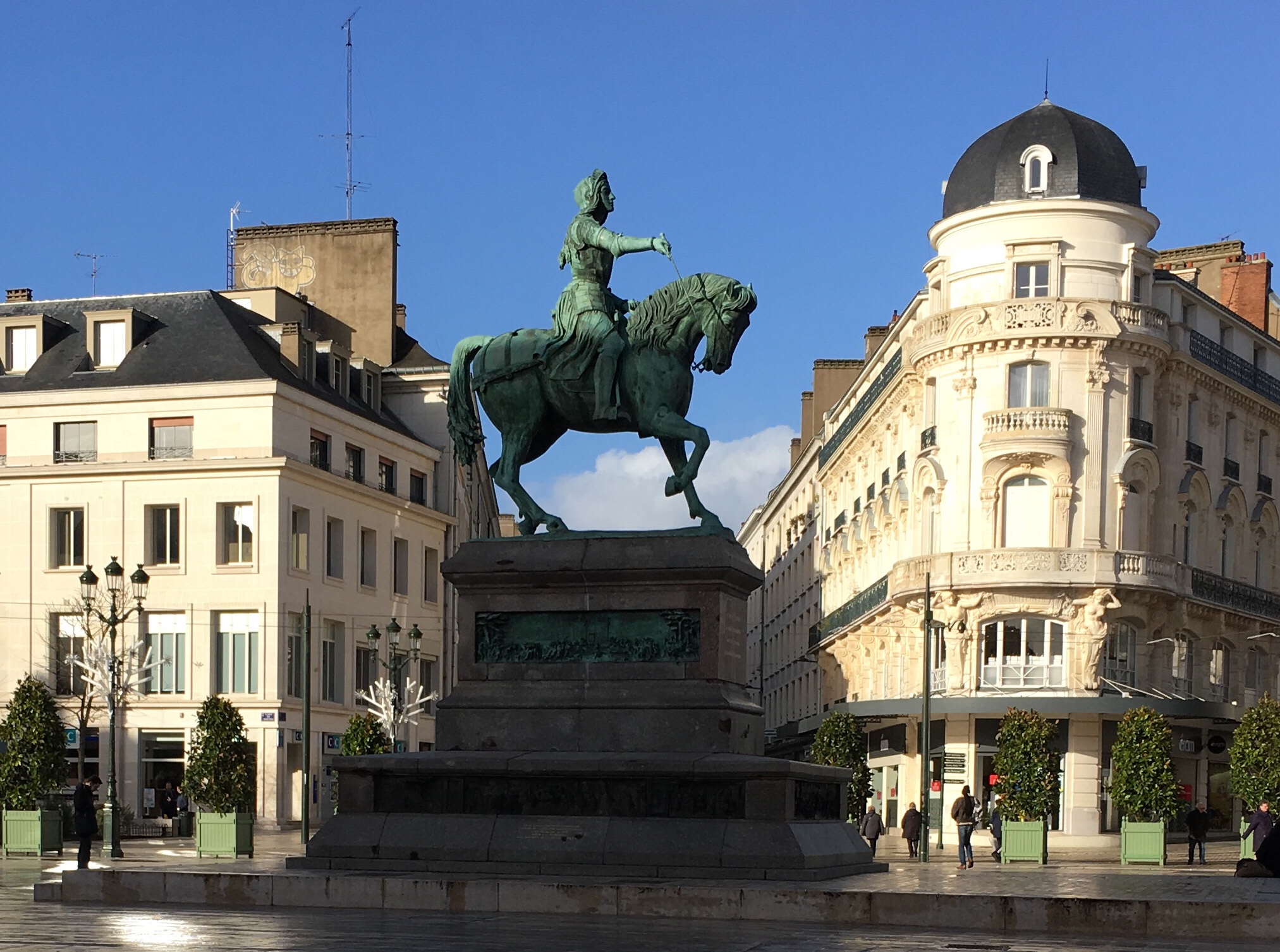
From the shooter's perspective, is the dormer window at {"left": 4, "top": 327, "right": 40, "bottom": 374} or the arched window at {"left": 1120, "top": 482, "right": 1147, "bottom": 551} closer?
the arched window at {"left": 1120, "top": 482, "right": 1147, "bottom": 551}

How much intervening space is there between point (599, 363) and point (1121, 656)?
39821 millimetres

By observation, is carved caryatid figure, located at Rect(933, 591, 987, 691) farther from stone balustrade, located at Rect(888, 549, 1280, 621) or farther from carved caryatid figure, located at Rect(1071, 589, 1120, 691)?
carved caryatid figure, located at Rect(1071, 589, 1120, 691)

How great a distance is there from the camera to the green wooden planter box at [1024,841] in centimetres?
3856

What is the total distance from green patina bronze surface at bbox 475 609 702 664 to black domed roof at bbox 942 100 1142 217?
131 feet

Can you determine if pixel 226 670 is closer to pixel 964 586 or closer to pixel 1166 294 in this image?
pixel 964 586

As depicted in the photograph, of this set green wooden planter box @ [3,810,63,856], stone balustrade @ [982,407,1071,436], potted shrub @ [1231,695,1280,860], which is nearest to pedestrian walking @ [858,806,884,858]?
potted shrub @ [1231,695,1280,860]

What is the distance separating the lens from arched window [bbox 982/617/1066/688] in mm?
56562

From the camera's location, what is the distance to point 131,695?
59719 millimetres

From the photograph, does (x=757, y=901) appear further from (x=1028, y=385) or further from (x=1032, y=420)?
(x=1028, y=385)

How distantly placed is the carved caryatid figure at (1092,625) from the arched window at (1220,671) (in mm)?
7168

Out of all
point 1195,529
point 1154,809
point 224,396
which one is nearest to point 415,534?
point 224,396

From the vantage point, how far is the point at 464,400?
21688mm

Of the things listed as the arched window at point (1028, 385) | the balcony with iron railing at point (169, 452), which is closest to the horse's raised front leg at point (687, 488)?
the arched window at point (1028, 385)

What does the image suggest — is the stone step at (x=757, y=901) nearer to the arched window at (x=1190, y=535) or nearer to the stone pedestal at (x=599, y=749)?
the stone pedestal at (x=599, y=749)
